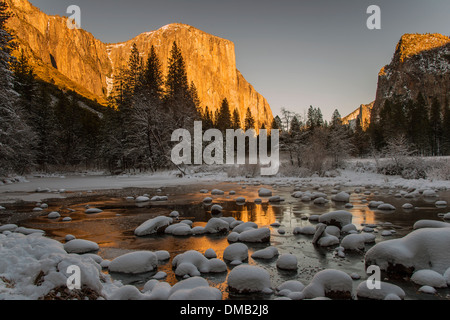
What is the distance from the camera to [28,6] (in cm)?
13238

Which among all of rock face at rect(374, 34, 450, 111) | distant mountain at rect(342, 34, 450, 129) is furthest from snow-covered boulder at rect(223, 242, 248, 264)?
rock face at rect(374, 34, 450, 111)

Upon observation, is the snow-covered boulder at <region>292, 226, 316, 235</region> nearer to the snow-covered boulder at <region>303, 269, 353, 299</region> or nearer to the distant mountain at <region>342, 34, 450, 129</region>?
the snow-covered boulder at <region>303, 269, 353, 299</region>

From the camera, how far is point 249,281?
3.07 meters

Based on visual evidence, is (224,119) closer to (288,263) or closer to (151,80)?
A: (151,80)

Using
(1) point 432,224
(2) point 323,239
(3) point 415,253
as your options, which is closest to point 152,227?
(2) point 323,239

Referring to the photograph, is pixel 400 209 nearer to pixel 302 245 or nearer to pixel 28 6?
pixel 302 245

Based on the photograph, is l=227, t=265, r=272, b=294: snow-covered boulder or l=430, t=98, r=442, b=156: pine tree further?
l=430, t=98, r=442, b=156: pine tree

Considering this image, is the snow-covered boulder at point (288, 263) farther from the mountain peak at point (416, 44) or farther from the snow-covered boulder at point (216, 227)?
the mountain peak at point (416, 44)

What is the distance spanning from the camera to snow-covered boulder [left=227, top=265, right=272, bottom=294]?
3.03 meters

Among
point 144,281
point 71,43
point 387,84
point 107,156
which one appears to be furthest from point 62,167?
point 71,43

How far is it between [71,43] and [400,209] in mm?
176754

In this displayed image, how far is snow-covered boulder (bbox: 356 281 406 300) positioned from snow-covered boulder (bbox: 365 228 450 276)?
0.74m

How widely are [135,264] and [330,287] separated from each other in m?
2.62

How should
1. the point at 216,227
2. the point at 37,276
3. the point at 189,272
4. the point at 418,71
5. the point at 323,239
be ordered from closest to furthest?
the point at 37,276 → the point at 189,272 → the point at 323,239 → the point at 216,227 → the point at 418,71
